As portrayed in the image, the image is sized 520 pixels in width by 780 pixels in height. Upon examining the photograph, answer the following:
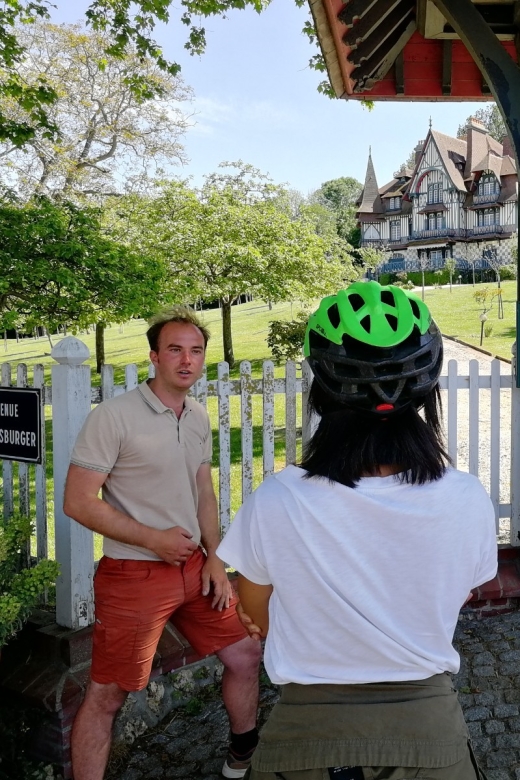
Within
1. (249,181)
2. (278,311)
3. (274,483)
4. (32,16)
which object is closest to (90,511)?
(274,483)

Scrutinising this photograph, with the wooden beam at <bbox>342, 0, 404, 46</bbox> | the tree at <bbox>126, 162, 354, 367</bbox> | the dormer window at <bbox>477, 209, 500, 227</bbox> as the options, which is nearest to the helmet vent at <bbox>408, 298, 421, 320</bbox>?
the wooden beam at <bbox>342, 0, 404, 46</bbox>

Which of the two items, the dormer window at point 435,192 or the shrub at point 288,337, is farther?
the dormer window at point 435,192

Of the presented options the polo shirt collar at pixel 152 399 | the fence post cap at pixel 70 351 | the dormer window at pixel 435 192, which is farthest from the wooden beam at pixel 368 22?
the dormer window at pixel 435 192

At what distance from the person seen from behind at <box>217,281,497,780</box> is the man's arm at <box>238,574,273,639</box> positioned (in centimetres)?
4

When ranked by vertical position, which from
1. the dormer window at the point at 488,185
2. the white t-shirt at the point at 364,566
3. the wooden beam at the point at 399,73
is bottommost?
the white t-shirt at the point at 364,566

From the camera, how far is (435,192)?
204ft

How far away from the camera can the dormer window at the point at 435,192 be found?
202 ft

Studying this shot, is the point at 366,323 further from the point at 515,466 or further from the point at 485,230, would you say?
the point at 485,230

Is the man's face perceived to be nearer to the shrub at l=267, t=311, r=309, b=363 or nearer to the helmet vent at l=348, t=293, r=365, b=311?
the helmet vent at l=348, t=293, r=365, b=311

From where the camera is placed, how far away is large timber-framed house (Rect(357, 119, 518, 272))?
2250 inches

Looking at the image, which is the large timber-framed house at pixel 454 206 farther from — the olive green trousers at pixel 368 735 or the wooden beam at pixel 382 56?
the olive green trousers at pixel 368 735

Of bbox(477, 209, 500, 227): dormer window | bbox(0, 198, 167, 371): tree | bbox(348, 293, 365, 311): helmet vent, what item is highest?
bbox(477, 209, 500, 227): dormer window

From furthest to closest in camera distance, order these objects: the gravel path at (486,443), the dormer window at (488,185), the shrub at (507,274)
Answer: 1. the dormer window at (488,185)
2. the shrub at (507,274)
3. the gravel path at (486,443)

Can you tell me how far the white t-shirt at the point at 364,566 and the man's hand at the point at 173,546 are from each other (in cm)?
130
